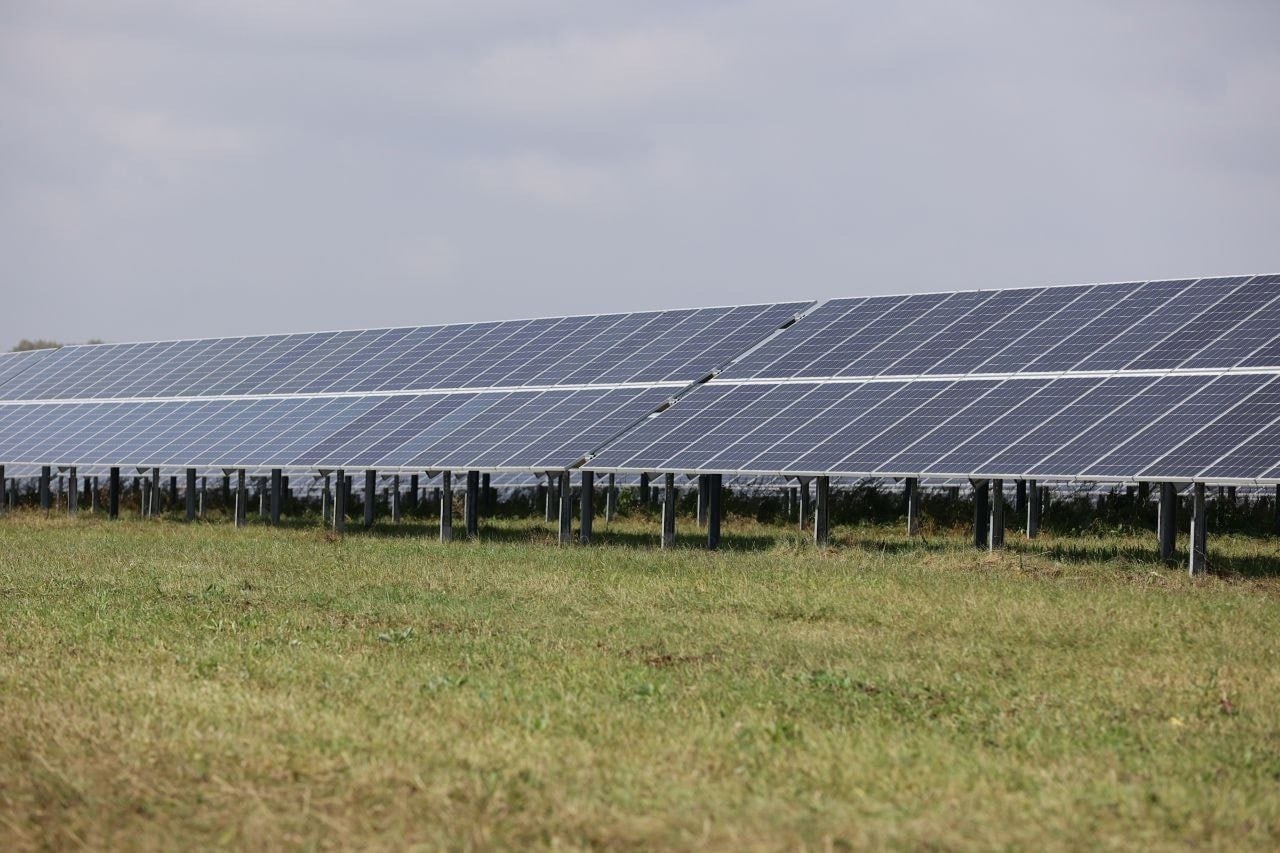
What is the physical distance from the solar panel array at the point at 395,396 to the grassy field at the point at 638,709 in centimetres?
1101

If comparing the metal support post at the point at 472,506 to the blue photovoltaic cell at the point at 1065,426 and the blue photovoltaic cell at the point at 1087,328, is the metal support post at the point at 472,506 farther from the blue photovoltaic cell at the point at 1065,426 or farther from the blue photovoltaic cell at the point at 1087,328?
the blue photovoltaic cell at the point at 1087,328

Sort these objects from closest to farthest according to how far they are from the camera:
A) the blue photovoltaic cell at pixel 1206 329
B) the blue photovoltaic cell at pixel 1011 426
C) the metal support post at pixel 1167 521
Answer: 1. the metal support post at pixel 1167 521
2. the blue photovoltaic cell at pixel 1011 426
3. the blue photovoltaic cell at pixel 1206 329

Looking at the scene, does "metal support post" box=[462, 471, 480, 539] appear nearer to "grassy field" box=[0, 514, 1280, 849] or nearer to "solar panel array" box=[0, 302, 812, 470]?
"solar panel array" box=[0, 302, 812, 470]

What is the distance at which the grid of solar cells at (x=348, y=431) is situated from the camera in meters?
33.9

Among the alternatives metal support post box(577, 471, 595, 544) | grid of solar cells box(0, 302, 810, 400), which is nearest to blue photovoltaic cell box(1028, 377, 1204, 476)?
metal support post box(577, 471, 595, 544)

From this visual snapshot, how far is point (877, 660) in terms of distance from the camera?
52.0ft

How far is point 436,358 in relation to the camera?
145 feet

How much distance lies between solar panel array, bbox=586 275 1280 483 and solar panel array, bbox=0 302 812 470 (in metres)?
2.07

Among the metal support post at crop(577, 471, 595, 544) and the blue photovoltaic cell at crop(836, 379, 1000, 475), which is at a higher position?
the blue photovoltaic cell at crop(836, 379, 1000, 475)

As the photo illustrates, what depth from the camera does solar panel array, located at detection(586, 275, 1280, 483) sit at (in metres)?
26.7

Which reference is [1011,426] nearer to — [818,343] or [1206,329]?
[1206,329]

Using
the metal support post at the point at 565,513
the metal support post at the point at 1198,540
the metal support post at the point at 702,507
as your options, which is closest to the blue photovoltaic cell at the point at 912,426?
the metal support post at the point at 1198,540

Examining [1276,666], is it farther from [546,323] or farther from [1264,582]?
[546,323]

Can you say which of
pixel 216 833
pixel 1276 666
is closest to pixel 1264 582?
pixel 1276 666
